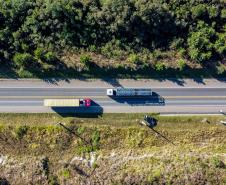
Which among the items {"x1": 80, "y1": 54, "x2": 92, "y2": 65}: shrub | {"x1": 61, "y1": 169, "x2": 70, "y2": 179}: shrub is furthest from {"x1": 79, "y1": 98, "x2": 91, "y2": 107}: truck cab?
{"x1": 61, "y1": 169, "x2": 70, "y2": 179}: shrub

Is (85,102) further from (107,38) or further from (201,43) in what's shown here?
(201,43)

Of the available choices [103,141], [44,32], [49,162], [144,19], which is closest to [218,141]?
[103,141]

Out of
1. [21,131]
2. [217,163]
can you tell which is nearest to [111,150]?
[21,131]

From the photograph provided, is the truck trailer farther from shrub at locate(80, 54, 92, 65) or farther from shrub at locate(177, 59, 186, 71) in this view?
shrub at locate(177, 59, 186, 71)

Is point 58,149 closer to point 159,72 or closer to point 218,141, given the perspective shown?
point 159,72

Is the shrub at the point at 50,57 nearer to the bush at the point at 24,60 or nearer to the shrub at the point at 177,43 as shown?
the bush at the point at 24,60

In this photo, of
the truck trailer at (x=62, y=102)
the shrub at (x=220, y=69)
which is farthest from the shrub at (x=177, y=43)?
the truck trailer at (x=62, y=102)
